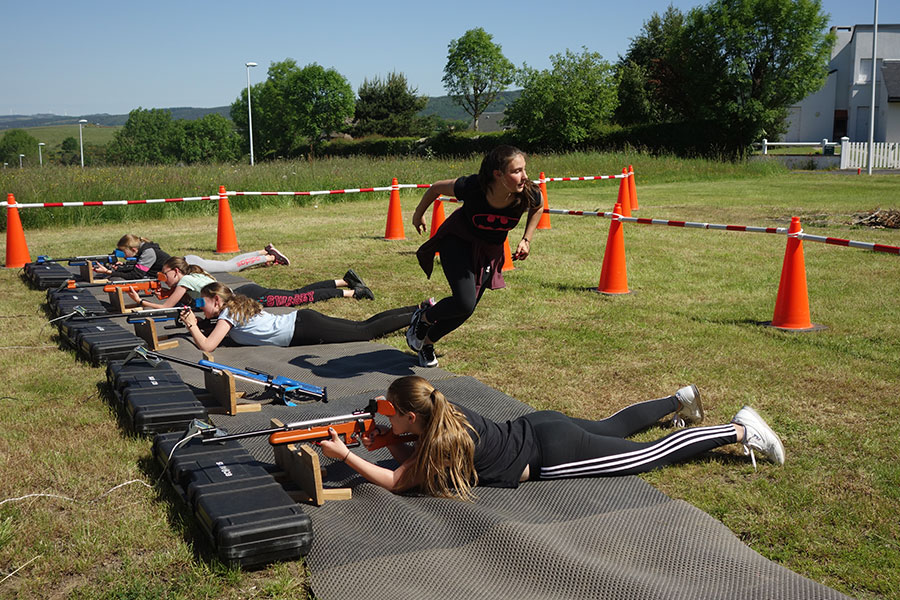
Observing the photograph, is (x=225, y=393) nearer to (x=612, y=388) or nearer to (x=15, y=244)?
(x=612, y=388)

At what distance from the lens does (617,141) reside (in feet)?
137

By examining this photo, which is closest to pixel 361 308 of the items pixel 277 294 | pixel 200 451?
pixel 277 294

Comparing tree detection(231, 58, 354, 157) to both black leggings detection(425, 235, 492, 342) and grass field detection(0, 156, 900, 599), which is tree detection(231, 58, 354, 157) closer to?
grass field detection(0, 156, 900, 599)

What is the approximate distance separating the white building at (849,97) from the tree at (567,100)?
1790 centimetres

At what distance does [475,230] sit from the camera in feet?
18.4

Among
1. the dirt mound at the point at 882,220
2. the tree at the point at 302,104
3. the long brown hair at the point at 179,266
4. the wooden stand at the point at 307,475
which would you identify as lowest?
the wooden stand at the point at 307,475

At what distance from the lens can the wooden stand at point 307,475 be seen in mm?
3852

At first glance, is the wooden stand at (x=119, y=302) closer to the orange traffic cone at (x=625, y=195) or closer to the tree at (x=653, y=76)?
the orange traffic cone at (x=625, y=195)

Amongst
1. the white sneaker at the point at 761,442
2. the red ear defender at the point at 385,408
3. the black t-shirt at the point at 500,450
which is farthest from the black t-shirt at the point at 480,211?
the white sneaker at the point at 761,442

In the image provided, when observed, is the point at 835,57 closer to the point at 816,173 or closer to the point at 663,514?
the point at 816,173

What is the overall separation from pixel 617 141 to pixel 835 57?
100.0 feet

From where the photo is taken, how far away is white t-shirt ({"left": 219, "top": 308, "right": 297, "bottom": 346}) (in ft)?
23.0

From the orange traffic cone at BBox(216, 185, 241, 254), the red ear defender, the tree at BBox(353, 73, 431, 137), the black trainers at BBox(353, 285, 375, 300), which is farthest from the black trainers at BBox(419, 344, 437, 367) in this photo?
the tree at BBox(353, 73, 431, 137)

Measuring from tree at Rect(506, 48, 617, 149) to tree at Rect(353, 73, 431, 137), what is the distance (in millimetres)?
34829
